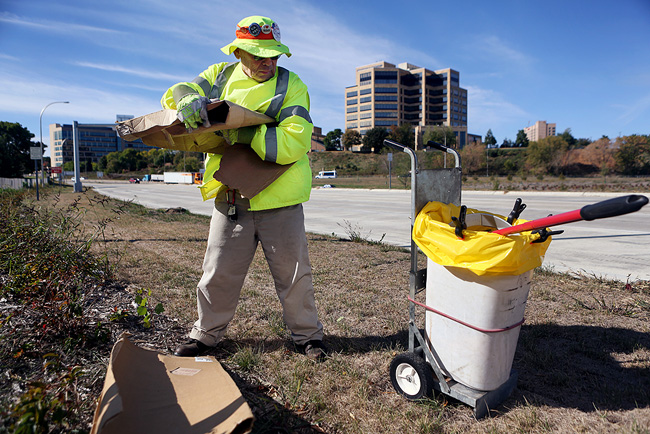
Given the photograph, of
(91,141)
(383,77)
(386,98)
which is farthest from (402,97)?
(91,141)

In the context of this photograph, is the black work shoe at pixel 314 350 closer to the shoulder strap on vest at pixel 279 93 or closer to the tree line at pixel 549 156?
the shoulder strap on vest at pixel 279 93

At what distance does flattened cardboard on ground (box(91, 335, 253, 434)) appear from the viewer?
1.76 meters

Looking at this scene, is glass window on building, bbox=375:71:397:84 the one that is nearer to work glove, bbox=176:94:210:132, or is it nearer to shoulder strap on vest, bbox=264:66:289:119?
shoulder strap on vest, bbox=264:66:289:119

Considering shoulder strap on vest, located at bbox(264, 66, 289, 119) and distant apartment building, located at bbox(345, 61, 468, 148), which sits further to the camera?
distant apartment building, located at bbox(345, 61, 468, 148)

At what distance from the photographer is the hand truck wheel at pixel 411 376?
226 cm

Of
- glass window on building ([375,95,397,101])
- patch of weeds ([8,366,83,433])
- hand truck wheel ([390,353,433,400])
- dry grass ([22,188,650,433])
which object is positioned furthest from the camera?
glass window on building ([375,95,397,101])

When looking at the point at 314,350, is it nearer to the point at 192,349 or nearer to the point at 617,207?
the point at 192,349

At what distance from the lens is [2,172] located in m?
48.2

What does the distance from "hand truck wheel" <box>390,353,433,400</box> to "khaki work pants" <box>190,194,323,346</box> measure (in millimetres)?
684

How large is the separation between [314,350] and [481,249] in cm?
140

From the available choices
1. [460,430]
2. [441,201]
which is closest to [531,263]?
[441,201]

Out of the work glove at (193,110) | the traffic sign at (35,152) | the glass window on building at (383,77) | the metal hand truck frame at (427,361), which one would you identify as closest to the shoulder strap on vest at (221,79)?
the work glove at (193,110)

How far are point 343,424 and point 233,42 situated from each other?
219 centimetres

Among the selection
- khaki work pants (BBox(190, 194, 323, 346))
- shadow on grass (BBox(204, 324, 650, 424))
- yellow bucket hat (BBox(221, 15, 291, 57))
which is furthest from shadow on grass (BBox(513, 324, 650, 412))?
yellow bucket hat (BBox(221, 15, 291, 57))
